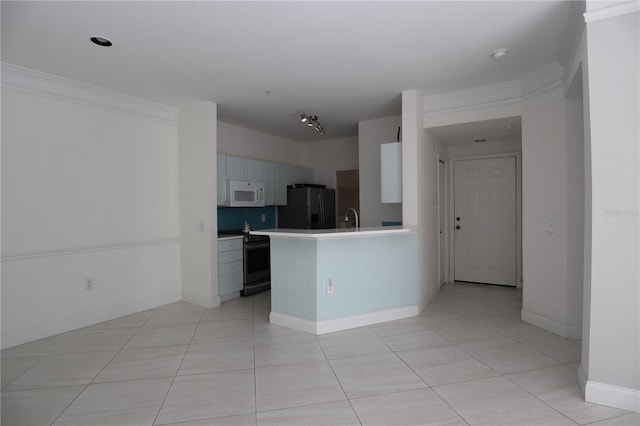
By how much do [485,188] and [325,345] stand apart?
145 inches

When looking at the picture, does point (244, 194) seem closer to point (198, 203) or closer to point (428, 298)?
point (198, 203)

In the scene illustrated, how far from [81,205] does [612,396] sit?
4.70 m

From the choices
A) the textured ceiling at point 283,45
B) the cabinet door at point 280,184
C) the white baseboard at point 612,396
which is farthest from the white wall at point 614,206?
the cabinet door at point 280,184

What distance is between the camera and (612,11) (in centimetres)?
205

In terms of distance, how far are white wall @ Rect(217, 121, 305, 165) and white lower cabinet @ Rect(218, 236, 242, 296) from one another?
1.52 m

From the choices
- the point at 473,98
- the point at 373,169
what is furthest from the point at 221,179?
the point at 473,98

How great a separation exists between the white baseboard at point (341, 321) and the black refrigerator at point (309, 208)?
2387mm

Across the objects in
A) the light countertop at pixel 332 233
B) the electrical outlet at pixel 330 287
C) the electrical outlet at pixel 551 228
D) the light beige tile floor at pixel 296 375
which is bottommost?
the light beige tile floor at pixel 296 375

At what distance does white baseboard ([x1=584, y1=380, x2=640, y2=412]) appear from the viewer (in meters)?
2.07

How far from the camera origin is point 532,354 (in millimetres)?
2900

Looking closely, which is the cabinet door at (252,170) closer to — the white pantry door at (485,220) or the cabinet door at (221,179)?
the cabinet door at (221,179)

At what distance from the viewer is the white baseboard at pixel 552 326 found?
3207 mm

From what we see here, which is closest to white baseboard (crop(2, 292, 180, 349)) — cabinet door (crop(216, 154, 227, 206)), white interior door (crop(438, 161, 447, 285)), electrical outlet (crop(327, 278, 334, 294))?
cabinet door (crop(216, 154, 227, 206))

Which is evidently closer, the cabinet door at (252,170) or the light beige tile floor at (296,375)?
the light beige tile floor at (296,375)
